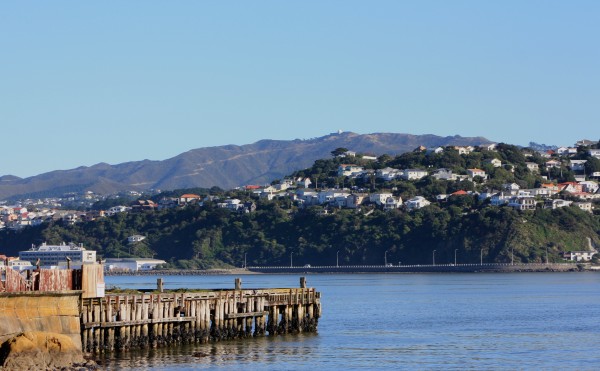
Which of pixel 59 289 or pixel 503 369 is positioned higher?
pixel 59 289

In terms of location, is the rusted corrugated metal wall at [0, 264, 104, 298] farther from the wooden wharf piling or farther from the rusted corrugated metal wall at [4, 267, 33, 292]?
the wooden wharf piling

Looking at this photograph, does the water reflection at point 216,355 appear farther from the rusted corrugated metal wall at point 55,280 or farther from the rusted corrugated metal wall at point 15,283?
the rusted corrugated metal wall at point 15,283

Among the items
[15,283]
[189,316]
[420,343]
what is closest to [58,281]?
[15,283]

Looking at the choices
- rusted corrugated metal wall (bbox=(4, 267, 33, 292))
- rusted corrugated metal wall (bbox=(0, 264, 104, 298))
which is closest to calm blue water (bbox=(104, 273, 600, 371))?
rusted corrugated metal wall (bbox=(0, 264, 104, 298))

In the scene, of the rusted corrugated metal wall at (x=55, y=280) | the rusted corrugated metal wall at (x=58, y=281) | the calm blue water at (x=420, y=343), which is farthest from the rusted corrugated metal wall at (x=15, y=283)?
the calm blue water at (x=420, y=343)

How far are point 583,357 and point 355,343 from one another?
1155 centimetres

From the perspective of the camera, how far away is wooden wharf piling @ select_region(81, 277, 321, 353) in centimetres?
4828

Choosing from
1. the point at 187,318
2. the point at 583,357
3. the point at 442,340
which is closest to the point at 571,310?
the point at 442,340

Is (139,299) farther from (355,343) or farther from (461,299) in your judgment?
(461,299)

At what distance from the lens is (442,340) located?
6288 cm

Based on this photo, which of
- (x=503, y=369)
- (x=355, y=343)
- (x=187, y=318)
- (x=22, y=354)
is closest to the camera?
(x=22, y=354)

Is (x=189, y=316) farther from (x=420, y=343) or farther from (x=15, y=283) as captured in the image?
(x=420, y=343)

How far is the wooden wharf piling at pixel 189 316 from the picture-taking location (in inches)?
1901

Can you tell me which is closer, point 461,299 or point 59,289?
point 59,289
